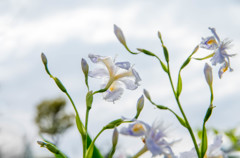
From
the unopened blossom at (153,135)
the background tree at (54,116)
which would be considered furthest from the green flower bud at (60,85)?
the background tree at (54,116)

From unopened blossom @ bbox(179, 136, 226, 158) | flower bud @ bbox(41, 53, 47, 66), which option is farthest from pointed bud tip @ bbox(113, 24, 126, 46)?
unopened blossom @ bbox(179, 136, 226, 158)

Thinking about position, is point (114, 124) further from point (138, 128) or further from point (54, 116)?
point (54, 116)

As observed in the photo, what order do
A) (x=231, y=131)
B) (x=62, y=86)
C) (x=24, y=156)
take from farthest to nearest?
(x=24, y=156) → (x=231, y=131) → (x=62, y=86)

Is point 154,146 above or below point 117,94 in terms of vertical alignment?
below

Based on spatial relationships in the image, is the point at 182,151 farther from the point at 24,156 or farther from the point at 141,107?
the point at 24,156

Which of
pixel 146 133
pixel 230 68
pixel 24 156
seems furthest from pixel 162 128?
pixel 24 156

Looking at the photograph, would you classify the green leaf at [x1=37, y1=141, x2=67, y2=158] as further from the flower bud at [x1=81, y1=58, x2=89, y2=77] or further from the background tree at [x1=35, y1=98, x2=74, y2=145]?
the background tree at [x1=35, y1=98, x2=74, y2=145]

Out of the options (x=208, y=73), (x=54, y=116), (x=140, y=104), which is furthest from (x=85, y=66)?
(x=54, y=116)
